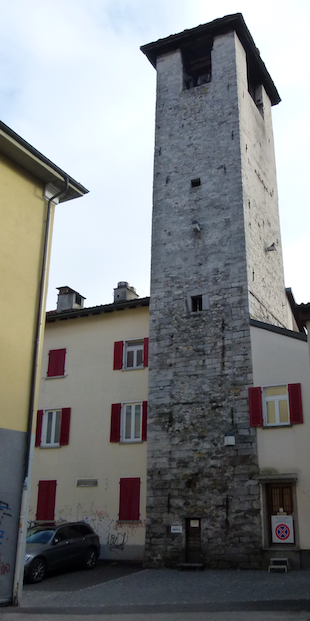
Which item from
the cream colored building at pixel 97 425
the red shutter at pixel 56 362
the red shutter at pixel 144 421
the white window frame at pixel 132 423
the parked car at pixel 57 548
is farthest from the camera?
the red shutter at pixel 56 362

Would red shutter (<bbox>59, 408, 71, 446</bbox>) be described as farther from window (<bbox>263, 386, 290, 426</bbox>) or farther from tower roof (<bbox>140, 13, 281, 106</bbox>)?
tower roof (<bbox>140, 13, 281, 106</bbox>)

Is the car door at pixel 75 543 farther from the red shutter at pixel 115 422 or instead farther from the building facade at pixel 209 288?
the red shutter at pixel 115 422

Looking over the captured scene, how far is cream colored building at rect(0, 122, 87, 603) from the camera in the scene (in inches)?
378

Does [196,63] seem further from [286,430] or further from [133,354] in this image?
[286,430]

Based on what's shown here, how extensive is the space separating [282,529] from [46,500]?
25.4 feet

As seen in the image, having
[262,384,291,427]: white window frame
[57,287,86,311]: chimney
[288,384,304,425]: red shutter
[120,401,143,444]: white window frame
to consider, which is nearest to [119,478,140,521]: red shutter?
[120,401,143,444]: white window frame

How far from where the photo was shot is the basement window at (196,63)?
21812mm

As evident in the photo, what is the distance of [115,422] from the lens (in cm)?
1820

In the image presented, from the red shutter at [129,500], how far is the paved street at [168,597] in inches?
90.3

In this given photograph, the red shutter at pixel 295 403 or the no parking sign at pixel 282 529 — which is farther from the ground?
the red shutter at pixel 295 403

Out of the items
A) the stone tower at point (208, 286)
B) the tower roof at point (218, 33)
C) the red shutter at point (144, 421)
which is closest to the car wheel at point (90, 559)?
the stone tower at point (208, 286)

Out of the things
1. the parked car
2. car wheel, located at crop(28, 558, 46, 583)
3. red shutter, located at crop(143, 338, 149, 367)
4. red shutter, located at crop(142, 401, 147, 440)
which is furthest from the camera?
red shutter, located at crop(143, 338, 149, 367)

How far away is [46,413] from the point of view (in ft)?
64.6

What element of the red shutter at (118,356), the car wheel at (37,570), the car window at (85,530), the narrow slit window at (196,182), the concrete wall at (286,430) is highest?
the narrow slit window at (196,182)
